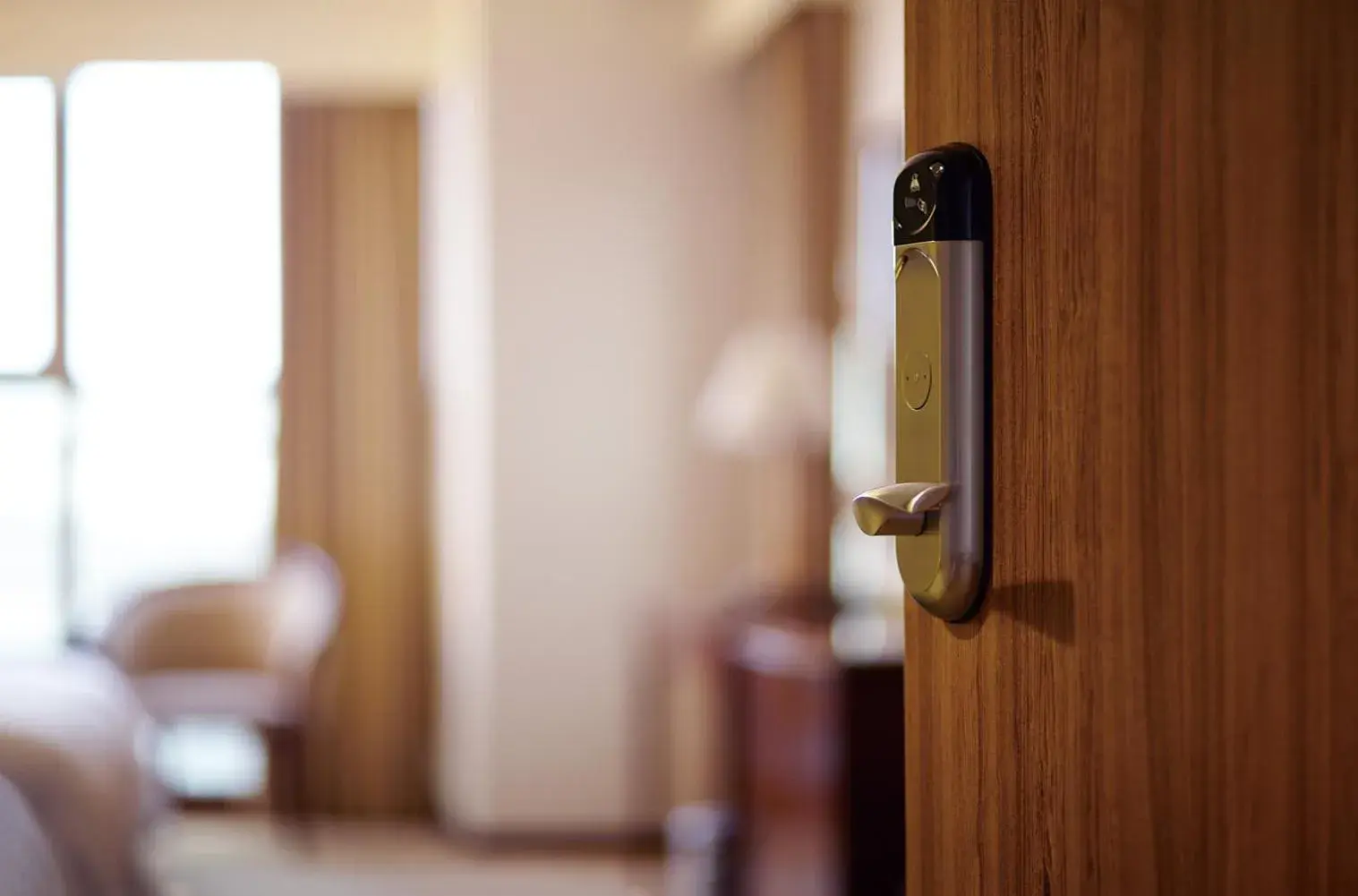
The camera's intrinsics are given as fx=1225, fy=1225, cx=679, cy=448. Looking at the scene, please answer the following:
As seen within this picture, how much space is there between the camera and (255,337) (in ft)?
14.6

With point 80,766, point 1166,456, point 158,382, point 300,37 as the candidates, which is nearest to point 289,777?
point 158,382

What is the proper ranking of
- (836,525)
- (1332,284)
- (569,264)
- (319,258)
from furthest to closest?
(319,258), (569,264), (836,525), (1332,284)

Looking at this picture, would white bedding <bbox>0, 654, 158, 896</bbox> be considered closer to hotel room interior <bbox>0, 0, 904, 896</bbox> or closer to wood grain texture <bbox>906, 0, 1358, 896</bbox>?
hotel room interior <bbox>0, 0, 904, 896</bbox>

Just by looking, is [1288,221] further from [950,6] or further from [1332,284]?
[950,6]

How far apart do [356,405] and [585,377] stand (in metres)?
0.94

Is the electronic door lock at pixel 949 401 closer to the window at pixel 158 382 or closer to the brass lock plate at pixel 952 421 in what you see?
the brass lock plate at pixel 952 421

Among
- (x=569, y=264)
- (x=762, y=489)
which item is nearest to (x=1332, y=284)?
(x=762, y=489)

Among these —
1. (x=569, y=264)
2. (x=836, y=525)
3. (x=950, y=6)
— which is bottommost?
(x=836, y=525)

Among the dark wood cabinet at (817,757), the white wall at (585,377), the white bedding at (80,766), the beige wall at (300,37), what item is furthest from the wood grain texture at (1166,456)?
the beige wall at (300,37)

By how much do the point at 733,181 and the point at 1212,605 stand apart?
11.7 ft

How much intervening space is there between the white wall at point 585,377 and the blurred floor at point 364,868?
0.18 metres

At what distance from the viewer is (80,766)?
1.79 metres

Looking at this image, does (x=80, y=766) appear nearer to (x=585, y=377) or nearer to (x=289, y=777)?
(x=289, y=777)

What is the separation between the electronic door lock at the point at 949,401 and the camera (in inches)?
29.7
